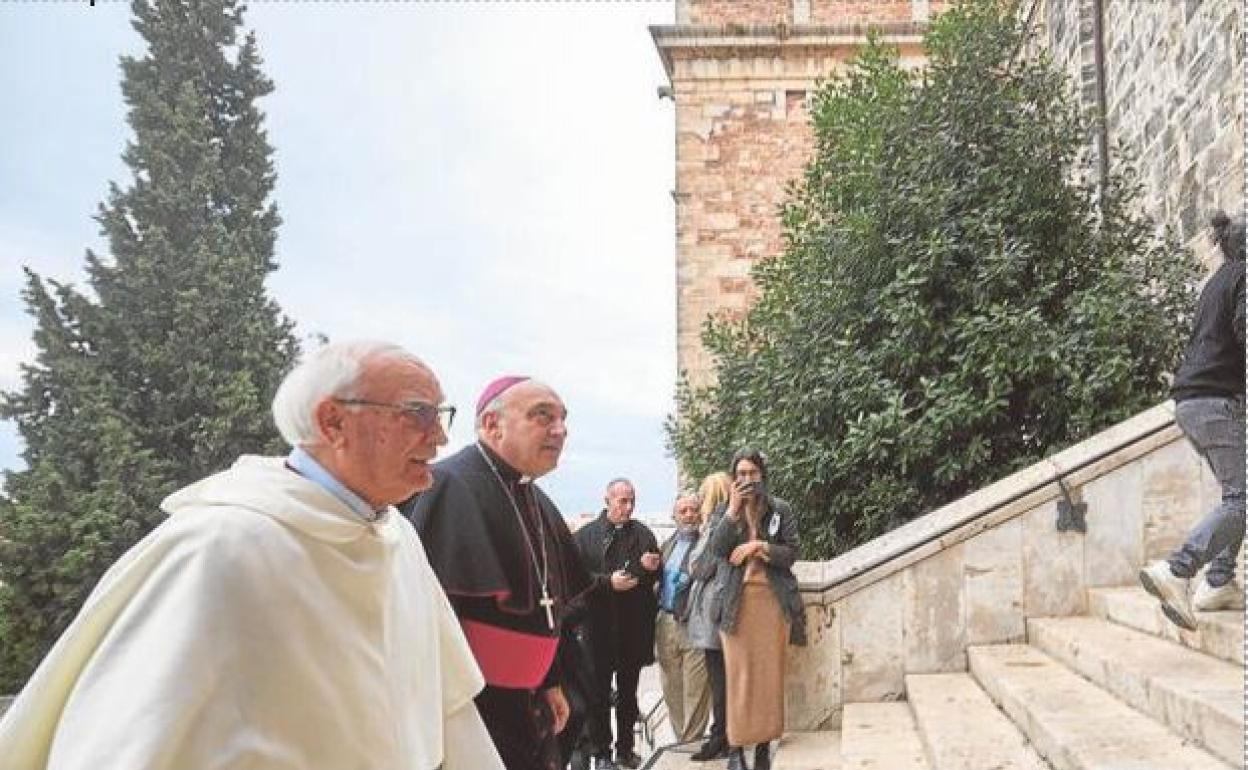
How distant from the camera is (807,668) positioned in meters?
5.90

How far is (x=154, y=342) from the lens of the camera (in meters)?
18.4

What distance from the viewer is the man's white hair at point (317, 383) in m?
1.96

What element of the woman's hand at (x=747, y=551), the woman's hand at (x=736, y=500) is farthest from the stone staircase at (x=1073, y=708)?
the woman's hand at (x=736, y=500)

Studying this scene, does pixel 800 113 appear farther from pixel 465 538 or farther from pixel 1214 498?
pixel 465 538

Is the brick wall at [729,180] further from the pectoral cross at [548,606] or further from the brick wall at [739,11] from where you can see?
the pectoral cross at [548,606]

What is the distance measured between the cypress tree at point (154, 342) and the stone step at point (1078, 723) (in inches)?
602

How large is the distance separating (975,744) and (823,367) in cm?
390

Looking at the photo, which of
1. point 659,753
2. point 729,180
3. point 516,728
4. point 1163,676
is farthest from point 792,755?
point 729,180

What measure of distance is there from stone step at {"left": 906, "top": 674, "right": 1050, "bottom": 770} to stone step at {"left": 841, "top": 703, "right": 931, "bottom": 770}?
3.2 inches

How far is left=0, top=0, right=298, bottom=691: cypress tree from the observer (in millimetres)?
15969

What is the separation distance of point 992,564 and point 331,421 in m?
4.85

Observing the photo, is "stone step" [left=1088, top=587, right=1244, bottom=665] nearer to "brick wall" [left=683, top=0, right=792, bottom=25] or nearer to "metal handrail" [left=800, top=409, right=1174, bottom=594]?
"metal handrail" [left=800, top=409, right=1174, bottom=594]

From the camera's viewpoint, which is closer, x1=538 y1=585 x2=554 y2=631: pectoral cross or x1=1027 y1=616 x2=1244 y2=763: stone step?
x1=538 y1=585 x2=554 y2=631: pectoral cross

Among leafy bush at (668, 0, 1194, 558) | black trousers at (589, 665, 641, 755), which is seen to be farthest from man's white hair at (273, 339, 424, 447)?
leafy bush at (668, 0, 1194, 558)
